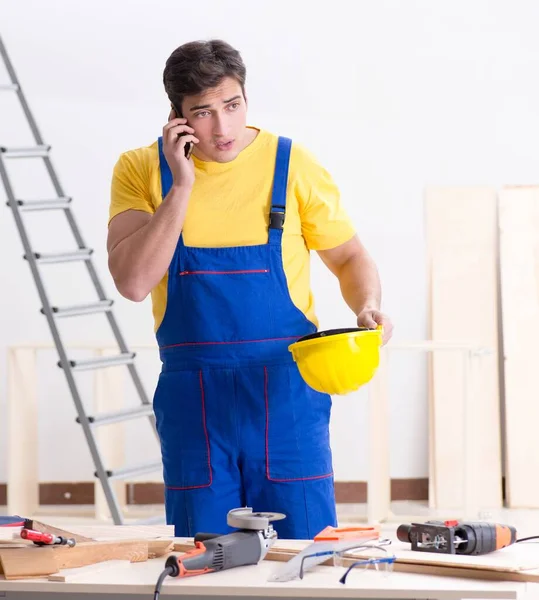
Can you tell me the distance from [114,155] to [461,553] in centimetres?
490

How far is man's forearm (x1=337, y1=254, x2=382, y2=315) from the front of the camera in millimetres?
2572

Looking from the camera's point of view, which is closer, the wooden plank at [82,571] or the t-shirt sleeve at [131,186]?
the wooden plank at [82,571]

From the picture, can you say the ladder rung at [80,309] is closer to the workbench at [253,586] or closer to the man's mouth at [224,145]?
the man's mouth at [224,145]

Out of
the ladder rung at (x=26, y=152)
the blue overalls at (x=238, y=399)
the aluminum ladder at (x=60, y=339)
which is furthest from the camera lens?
the ladder rung at (x=26, y=152)

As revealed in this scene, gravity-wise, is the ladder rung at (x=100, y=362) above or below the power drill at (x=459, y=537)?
above

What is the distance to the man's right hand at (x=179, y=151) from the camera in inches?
95.9

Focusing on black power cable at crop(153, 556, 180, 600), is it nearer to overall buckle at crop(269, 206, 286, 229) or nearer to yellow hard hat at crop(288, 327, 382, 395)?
yellow hard hat at crop(288, 327, 382, 395)

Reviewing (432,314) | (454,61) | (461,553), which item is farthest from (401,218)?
(461,553)

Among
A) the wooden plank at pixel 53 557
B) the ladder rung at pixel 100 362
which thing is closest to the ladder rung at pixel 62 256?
the ladder rung at pixel 100 362

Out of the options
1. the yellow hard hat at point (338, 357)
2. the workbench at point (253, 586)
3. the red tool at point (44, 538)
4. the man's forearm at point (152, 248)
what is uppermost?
the man's forearm at point (152, 248)

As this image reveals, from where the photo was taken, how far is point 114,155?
6375mm

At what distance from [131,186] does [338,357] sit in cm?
75

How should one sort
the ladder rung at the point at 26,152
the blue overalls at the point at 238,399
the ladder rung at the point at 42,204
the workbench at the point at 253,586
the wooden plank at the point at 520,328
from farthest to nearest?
1. the wooden plank at the point at 520,328
2. the ladder rung at the point at 26,152
3. the ladder rung at the point at 42,204
4. the blue overalls at the point at 238,399
5. the workbench at the point at 253,586

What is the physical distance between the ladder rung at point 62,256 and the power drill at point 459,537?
294 centimetres
